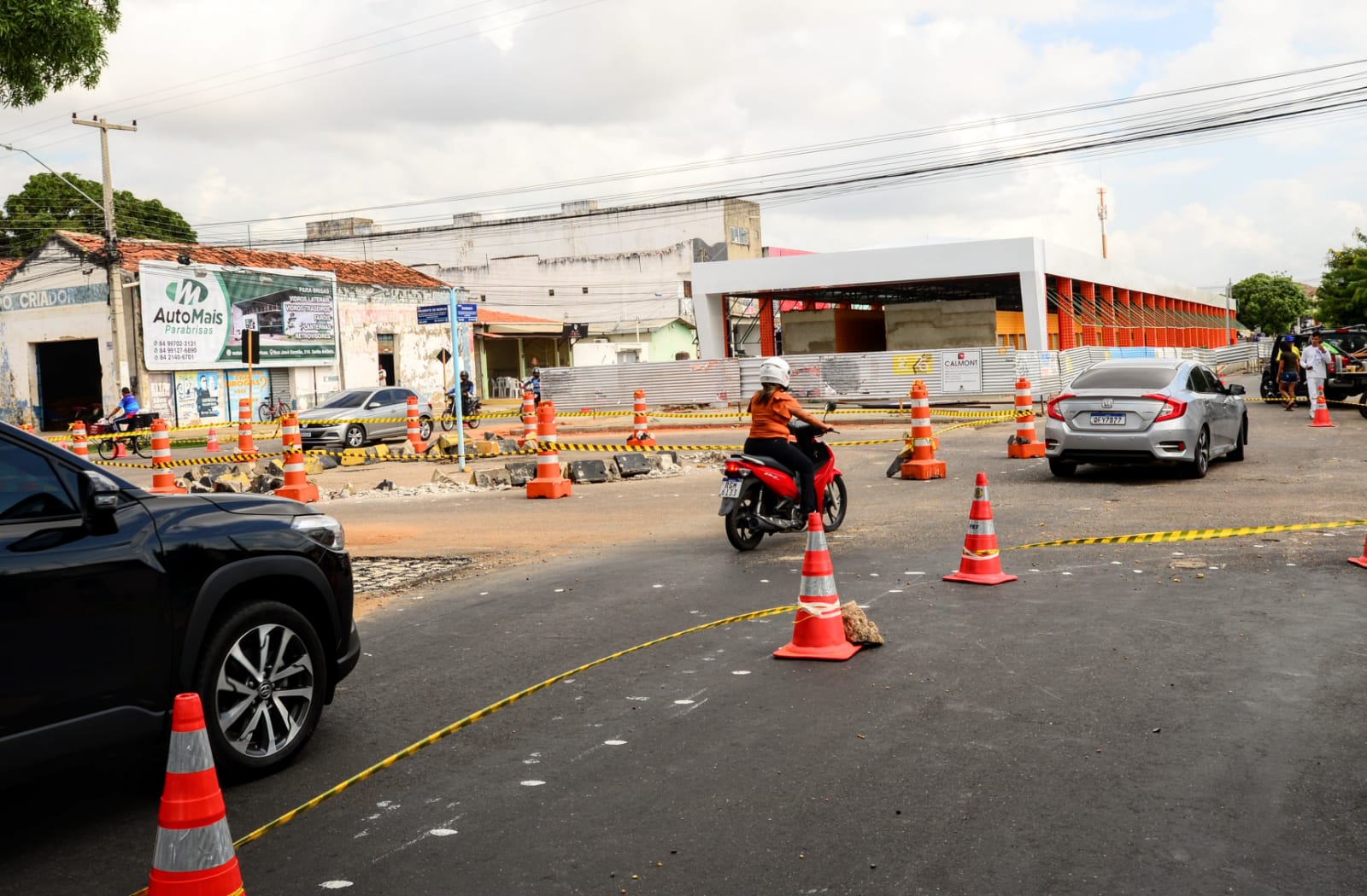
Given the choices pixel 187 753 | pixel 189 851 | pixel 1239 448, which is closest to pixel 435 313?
pixel 1239 448

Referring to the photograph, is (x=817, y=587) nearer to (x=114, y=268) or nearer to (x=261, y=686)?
(x=261, y=686)

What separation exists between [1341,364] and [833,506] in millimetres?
20369

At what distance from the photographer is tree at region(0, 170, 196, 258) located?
197ft

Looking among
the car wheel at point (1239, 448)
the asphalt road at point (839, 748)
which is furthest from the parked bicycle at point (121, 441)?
the car wheel at point (1239, 448)

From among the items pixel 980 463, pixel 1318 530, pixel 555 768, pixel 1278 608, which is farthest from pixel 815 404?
pixel 555 768

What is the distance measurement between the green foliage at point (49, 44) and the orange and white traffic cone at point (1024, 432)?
13.1 metres

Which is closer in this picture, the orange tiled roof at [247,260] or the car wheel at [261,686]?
the car wheel at [261,686]

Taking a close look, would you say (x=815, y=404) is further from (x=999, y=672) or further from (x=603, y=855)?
(x=603, y=855)

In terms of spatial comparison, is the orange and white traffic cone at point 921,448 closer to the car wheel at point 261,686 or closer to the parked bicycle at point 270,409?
the car wheel at point 261,686

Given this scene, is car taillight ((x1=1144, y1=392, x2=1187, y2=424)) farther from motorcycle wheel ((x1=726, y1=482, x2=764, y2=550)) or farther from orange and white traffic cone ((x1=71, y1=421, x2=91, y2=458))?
orange and white traffic cone ((x1=71, y1=421, x2=91, y2=458))

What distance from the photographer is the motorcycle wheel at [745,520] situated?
35.4 feet

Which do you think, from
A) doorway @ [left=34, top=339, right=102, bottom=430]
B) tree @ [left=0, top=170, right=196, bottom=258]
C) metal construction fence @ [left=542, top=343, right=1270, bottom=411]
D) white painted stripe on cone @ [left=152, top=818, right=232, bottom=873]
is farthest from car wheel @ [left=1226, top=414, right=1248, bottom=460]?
tree @ [left=0, top=170, right=196, bottom=258]

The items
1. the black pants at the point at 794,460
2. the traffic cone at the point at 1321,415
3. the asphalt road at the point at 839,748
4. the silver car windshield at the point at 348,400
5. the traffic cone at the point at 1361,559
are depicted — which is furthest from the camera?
the silver car windshield at the point at 348,400

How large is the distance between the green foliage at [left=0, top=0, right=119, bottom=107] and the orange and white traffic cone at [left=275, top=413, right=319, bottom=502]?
5.09 m
